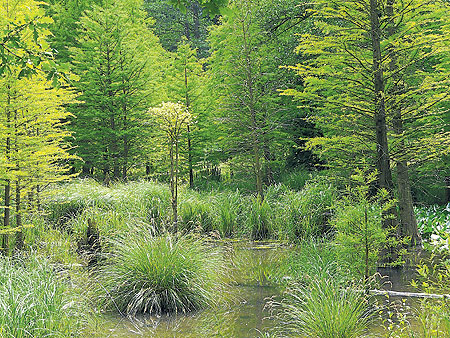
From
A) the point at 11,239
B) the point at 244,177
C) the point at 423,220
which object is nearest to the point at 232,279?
the point at 11,239

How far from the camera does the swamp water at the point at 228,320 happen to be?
473 centimetres

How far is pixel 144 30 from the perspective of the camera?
813 inches

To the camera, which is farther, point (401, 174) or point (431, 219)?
point (431, 219)

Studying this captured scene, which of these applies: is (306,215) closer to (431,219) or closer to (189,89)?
(431,219)

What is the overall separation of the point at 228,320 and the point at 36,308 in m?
2.01

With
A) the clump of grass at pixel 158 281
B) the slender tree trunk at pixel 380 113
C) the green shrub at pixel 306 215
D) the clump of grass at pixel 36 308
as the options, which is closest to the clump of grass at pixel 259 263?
the green shrub at pixel 306 215

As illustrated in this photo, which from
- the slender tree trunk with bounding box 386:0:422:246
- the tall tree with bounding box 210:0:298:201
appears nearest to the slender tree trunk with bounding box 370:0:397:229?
the slender tree trunk with bounding box 386:0:422:246

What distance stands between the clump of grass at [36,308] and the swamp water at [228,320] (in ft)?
1.22

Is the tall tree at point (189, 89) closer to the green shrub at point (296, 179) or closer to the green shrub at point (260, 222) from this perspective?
the green shrub at point (296, 179)

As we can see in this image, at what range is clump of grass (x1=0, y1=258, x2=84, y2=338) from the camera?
3857 mm

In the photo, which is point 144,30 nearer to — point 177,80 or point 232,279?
point 177,80

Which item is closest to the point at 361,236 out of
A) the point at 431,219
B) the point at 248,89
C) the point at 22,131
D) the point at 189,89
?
the point at 22,131

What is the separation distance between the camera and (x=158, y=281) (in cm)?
559

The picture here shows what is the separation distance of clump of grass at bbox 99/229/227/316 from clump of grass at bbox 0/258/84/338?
69 cm
